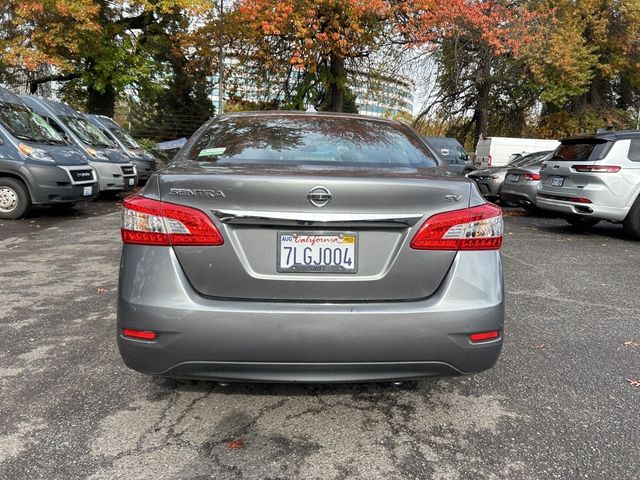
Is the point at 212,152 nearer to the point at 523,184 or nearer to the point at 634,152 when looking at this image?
the point at 634,152

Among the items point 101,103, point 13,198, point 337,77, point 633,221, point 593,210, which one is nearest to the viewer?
point 593,210

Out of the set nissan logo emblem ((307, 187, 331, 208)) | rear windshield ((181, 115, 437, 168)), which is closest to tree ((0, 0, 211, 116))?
rear windshield ((181, 115, 437, 168))

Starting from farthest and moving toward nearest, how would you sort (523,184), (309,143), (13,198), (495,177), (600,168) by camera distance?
(495,177)
(523,184)
(13,198)
(600,168)
(309,143)

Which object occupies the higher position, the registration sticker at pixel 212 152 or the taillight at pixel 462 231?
the registration sticker at pixel 212 152

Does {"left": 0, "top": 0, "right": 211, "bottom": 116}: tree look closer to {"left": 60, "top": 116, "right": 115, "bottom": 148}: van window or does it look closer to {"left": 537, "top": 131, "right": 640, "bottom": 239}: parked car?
{"left": 60, "top": 116, "right": 115, "bottom": 148}: van window

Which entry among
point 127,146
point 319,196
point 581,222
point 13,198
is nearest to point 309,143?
point 319,196

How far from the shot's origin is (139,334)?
2311 millimetres

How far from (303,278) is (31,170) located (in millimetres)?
8277

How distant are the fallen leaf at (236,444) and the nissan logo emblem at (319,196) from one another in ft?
3.85

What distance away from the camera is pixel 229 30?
19.5 m

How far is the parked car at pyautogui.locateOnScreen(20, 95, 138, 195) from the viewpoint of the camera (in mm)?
11465

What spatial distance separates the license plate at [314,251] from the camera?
7.43ft

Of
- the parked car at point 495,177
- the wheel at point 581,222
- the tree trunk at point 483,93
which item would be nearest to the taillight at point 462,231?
the wheel at point 581,222

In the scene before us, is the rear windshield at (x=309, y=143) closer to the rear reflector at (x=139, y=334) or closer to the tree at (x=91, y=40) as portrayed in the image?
the rear reflector at (x=139, y=334)
